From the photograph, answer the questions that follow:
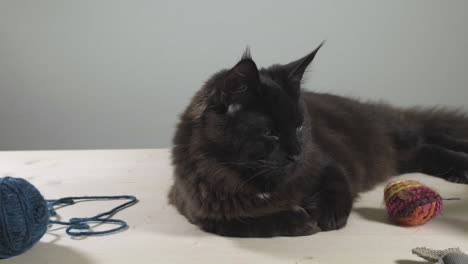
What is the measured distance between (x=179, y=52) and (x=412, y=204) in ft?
7.14

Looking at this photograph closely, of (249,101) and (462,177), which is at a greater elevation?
(249,101)

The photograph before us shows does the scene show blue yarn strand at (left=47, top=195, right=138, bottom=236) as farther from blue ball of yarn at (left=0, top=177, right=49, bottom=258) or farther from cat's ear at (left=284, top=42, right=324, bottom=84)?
cat's ear at (left=284, top=42, right=324, bottom=84)

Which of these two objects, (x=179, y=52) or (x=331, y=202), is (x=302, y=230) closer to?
(x=331, y=202)

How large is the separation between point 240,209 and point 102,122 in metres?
2.13

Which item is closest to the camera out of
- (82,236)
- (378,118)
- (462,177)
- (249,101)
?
(249,101)

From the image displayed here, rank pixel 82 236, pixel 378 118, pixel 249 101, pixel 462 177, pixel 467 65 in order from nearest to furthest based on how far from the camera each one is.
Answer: pixel 249 101, pixel 82 236, pixel 462 177, pixel 378 118, pixel 467 65

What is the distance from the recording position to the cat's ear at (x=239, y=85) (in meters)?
1.23

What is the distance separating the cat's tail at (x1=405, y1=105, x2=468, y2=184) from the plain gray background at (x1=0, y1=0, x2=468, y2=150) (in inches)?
34.5

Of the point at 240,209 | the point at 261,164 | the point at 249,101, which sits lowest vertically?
the point at 240,209

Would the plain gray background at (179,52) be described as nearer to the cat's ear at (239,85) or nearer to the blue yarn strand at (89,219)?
the blue yarn strand at (89,219)

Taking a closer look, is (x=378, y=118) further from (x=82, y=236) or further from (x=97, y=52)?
(x=97, y=52)

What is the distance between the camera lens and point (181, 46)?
312cm

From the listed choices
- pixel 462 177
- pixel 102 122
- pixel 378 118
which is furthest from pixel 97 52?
pixel 462 177

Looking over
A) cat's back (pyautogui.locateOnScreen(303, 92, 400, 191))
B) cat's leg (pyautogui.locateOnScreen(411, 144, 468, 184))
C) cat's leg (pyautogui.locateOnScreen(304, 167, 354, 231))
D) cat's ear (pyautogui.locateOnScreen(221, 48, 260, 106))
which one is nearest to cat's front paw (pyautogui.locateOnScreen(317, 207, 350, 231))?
cat's leg (pyautogui.locateOnScreen(304, 167, 354, 231))
